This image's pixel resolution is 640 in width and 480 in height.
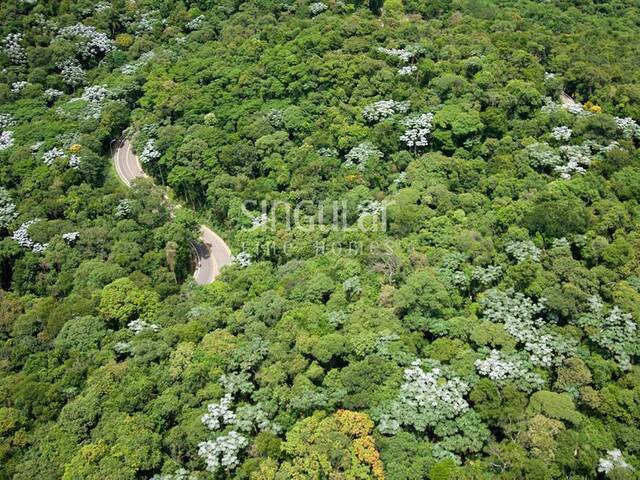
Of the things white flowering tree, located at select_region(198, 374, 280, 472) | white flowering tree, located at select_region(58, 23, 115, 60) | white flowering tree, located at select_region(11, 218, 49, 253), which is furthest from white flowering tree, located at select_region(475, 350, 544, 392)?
white flowering tree, located at select_region(58, 23, 115, 60)

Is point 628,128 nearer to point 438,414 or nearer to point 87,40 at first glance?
point 438,414

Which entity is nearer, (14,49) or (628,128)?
(628,128)

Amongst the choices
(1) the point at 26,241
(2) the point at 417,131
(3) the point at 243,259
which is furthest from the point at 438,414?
(1) the point at 26,241

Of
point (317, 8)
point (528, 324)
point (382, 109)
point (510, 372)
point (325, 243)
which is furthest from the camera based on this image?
point (317, 8)

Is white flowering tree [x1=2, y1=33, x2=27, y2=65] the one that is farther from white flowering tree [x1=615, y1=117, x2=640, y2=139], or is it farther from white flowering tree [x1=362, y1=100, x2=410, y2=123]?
white flowering tree [x1=615, y1=117, x2=640, y2=139]

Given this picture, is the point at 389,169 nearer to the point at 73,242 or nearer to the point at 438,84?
the point at 438,84

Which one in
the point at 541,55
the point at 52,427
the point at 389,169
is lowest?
the point at 52,427

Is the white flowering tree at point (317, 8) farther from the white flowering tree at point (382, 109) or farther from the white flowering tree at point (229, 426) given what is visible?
the white flowering tree at point (229, 426)

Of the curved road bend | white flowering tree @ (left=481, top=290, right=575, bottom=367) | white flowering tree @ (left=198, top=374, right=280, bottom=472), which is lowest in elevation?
the curved road bend

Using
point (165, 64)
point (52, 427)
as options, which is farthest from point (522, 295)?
point (165, 64)
